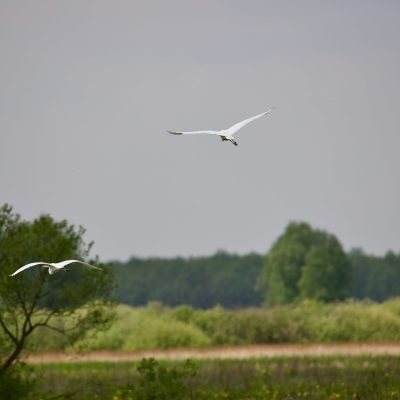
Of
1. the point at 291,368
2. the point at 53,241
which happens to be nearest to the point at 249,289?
the point at 291,368

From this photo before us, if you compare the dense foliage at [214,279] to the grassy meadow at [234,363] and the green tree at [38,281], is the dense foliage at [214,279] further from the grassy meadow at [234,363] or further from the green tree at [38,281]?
the green tree at [38,281]

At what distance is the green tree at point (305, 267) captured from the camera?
247 feet

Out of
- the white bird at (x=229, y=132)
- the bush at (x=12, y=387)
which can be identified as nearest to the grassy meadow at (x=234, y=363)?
the bush at (x=12, y=387)

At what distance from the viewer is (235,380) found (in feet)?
109

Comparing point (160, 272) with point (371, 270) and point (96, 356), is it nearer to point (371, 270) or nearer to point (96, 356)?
point (371, 270)

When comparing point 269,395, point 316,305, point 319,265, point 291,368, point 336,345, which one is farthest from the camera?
point 319,265

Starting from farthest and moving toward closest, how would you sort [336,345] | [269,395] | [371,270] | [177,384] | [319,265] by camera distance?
[371,270]
[319,265]
[336,345]
[269,395]
[177,384]

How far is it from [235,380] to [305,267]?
4271 cm

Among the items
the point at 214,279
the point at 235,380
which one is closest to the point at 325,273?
the point at 235,380

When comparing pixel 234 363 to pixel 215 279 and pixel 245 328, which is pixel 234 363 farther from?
pixel 215 279

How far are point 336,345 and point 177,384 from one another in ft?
72.1

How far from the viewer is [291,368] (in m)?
35.7

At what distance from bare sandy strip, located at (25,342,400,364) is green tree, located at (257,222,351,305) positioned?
25.9 m

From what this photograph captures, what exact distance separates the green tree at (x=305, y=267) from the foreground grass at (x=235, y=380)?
3359 centimetres
